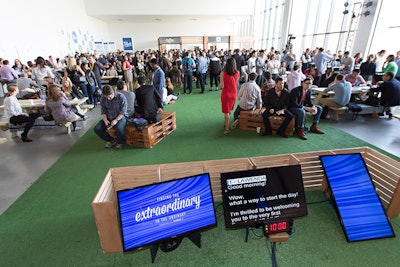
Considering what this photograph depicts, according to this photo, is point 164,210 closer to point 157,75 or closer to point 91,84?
point 157,75

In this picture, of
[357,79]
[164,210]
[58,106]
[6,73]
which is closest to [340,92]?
[357,79]

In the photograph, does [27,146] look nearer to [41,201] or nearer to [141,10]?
[41,201]

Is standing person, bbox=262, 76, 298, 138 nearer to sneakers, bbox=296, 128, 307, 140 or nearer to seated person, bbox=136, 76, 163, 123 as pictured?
sneakers, bbox=296, 128, 307, 140

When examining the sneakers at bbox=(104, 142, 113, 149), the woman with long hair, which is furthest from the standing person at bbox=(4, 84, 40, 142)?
the woman with long hair

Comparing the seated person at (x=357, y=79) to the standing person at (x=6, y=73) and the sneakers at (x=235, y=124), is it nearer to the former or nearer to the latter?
the sneakers at (x=235, y=124)

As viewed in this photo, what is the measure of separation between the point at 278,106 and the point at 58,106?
4555mm

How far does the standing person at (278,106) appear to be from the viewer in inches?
179

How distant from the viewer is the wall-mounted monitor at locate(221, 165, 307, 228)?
193 centimetres

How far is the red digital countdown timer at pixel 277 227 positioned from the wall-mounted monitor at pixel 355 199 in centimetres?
72

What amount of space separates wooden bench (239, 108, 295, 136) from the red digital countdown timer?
3.04 meters

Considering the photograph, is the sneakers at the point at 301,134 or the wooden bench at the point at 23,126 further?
the wooden bench at the point at 23,126

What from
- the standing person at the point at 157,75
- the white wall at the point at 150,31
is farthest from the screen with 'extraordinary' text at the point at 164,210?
the white wall at the point at 150,31

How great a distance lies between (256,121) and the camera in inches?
193

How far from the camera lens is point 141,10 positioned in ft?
49.5
